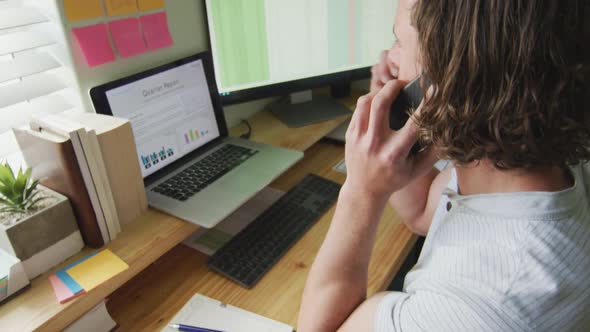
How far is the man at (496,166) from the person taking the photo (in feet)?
1.70

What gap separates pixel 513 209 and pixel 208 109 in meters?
0.81

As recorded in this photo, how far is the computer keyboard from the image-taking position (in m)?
0.92

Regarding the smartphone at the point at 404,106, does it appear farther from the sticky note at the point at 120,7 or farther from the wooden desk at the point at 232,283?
the sticky note at the point at 120,7

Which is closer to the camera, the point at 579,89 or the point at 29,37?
the point at 579,89

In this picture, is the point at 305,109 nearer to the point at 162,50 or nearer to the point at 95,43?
the point at 162,50

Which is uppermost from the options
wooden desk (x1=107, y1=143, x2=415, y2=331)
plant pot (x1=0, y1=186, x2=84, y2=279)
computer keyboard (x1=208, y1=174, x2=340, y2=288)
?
plant pot (x1=0, y1=186, x2=84, y2=279)

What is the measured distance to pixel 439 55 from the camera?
0.56 meters

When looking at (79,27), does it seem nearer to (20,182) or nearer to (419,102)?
(20,182)

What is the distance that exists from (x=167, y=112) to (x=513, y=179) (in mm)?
773

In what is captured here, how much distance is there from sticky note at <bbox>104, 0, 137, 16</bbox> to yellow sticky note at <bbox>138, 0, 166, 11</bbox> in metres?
0.02

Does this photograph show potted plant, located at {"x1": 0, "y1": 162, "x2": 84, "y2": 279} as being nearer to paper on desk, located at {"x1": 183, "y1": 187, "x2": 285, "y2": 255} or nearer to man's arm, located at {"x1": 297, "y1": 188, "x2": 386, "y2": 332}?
paper on desk, located at {"x1": 183, "y1": 187, "x2": 285, "y2": 255}

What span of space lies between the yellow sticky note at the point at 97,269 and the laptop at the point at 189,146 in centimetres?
16

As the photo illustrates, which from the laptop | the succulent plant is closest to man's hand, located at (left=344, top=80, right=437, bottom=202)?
the laptop

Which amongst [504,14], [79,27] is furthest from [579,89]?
[79,27]
